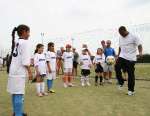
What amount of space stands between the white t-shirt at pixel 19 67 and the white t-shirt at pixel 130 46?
5.58 metres

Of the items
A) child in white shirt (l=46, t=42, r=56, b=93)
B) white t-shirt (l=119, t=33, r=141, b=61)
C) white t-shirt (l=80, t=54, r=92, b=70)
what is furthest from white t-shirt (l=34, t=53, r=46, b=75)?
white t-shirt (l=80, t=54, r=92, b=70)

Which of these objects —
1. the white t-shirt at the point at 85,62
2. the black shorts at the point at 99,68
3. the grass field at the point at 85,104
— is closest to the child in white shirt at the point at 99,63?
the black shorts at the point at 99,68

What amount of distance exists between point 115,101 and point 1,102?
10.9ft

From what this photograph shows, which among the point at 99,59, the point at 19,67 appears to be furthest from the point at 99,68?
the point at 19,67

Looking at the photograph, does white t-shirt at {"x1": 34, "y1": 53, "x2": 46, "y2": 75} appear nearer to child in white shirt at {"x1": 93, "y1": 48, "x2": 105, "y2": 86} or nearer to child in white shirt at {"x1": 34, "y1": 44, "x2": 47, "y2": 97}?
child in white shirt at {"x1": 34, "y1": 44, "x2": 47, "y2": 97}

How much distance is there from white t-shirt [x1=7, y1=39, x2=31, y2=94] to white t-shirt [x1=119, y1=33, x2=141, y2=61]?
5582 millimetres

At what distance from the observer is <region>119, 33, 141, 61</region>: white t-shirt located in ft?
43.5

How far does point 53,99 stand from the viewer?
12.4 m

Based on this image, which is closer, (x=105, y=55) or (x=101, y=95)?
(x=101, y=95)

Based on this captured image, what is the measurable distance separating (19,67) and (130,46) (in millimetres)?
5821

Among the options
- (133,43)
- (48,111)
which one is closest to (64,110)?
(48,111)

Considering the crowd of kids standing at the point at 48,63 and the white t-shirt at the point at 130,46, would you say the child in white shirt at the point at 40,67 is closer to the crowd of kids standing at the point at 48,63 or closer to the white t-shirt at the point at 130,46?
the crowd of kids standing at the point at 48,63

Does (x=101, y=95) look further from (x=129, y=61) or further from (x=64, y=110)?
(x=64, y=110)

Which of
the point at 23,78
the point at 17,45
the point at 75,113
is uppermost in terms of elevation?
the point at 17,45
